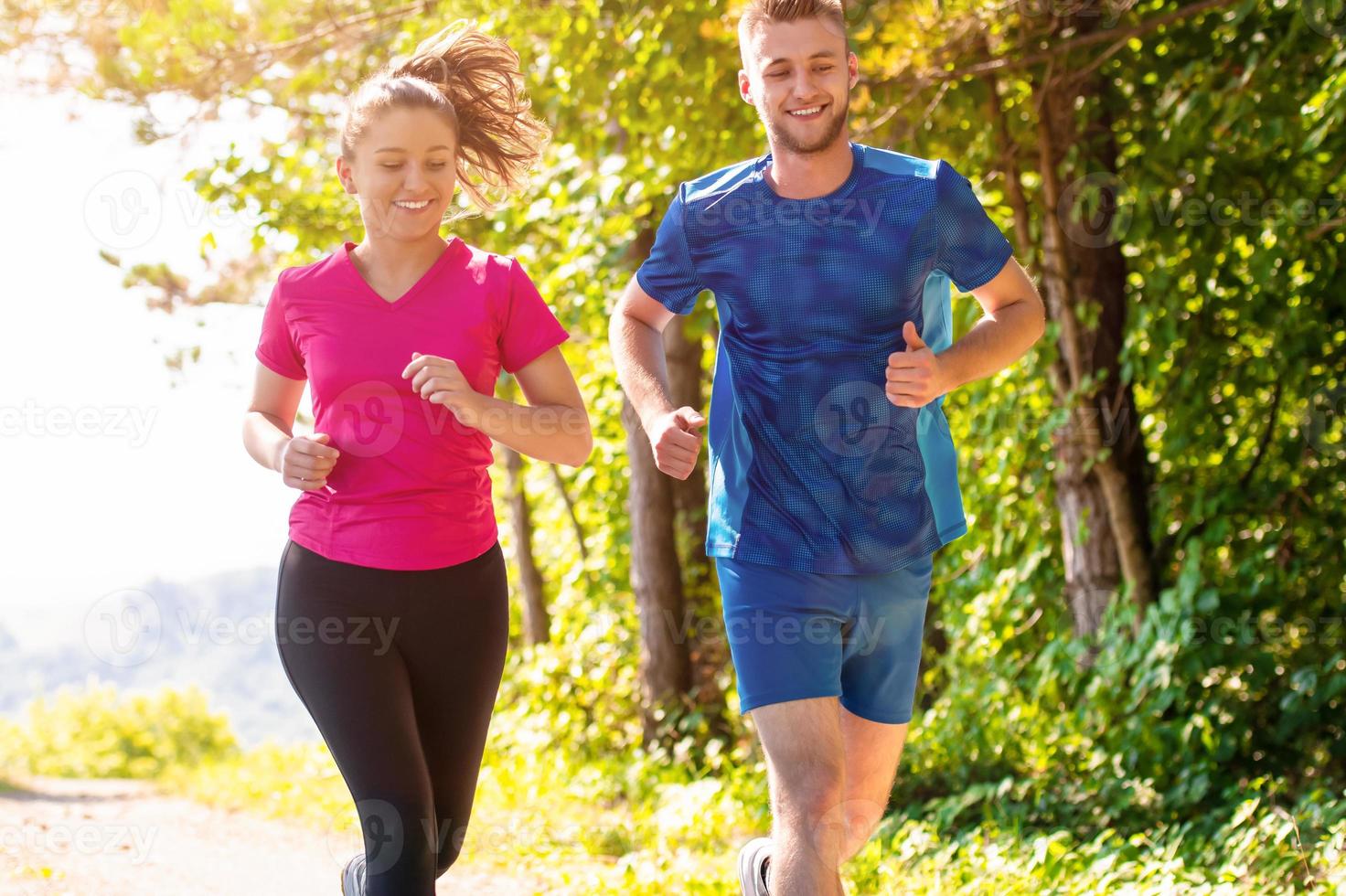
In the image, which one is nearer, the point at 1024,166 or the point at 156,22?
the point at 1024,166

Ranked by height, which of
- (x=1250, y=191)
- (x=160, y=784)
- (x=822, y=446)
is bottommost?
(x=160, y=784)

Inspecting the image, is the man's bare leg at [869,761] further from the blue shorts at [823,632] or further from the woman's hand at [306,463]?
the woman's hand at [306,463]

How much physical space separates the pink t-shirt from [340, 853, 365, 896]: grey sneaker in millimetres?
653

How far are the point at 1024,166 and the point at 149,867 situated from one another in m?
5.67

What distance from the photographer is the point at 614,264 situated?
24.9 ft

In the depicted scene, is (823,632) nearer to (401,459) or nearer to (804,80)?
(401,459)

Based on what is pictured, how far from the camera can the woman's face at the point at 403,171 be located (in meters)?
3.03

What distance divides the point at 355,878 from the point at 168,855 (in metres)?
5.15

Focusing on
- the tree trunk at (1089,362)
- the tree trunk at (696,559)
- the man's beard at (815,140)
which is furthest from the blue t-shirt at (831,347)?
the tree trunk at (696,559)

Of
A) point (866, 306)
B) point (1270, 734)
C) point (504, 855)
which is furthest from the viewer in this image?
point (504, 855)

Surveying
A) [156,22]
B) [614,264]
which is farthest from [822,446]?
→ [156,22]

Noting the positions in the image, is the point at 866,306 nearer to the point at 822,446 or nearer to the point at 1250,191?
the point at 822,446

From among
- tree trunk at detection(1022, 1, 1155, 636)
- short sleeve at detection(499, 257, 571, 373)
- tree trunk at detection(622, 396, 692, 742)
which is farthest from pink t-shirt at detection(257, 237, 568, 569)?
tree trunk at detection(622, 396, 692, 742)

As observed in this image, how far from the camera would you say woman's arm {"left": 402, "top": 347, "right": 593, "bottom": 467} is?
2.77 metres
